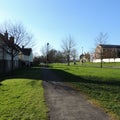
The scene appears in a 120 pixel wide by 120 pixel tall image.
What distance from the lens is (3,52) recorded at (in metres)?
42.3

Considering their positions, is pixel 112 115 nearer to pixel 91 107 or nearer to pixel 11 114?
pixel 91 107

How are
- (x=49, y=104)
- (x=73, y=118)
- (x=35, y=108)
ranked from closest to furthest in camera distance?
(x=73, y=118) < (x=35, y=108) < (x=49, y=104)

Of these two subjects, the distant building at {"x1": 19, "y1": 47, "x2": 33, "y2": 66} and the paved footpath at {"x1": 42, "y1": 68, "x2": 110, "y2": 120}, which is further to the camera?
the distant building at {"x1": 19, "y1": 47, "x2": 33, "y2": 66}

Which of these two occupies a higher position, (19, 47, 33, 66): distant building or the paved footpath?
(19, 47, 33, 66): distant building

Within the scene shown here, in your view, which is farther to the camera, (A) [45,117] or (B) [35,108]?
(B) [35,108]

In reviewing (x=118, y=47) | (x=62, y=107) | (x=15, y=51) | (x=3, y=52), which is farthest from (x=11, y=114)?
(x=118, y=47)

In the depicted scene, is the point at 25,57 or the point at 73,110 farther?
the point at 25,57

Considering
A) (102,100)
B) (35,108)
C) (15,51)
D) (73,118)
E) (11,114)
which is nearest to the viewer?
(73,118)

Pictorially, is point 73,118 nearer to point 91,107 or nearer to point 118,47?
point 91,107

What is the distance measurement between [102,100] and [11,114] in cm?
457

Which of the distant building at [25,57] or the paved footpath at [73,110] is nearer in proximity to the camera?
the paved footpath at [73,110]

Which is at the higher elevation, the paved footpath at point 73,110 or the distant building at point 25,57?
the distant building at point 25,57

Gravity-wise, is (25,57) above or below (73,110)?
above

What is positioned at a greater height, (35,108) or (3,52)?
(3,52)
